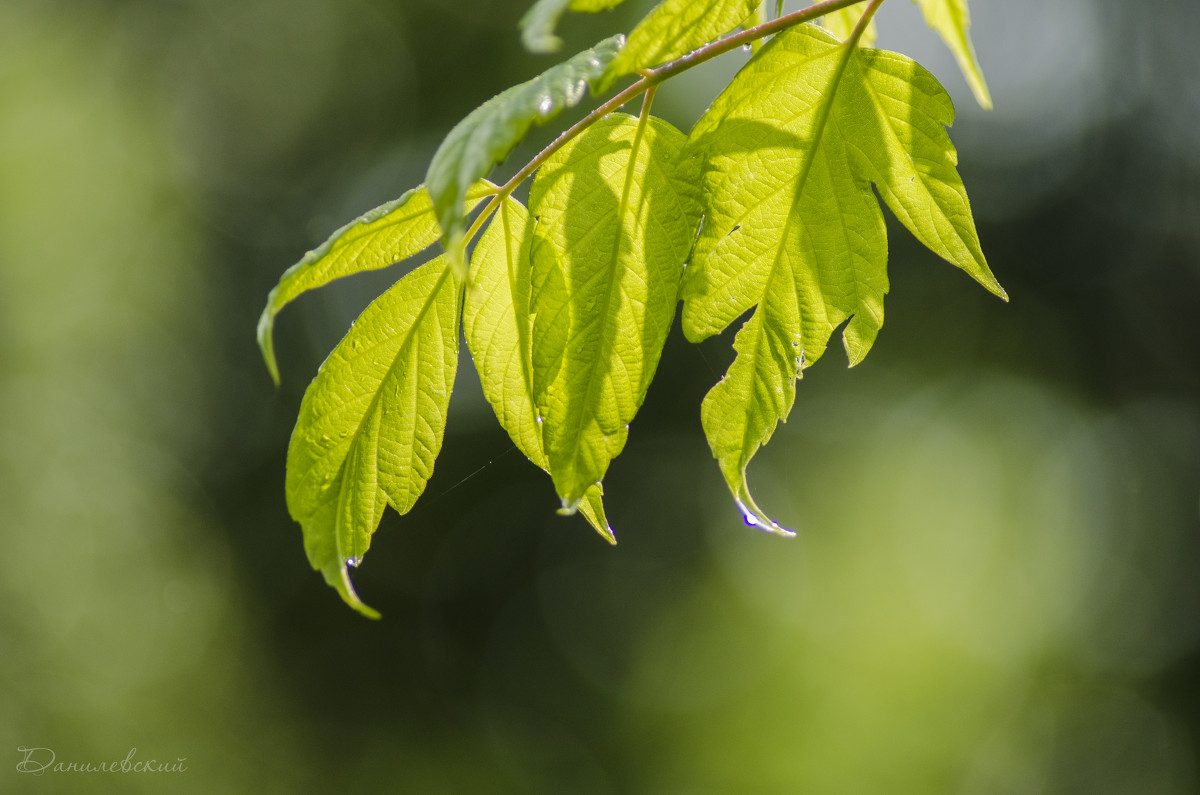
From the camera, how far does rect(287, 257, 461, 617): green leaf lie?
27.2 inches

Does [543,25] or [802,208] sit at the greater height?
[543,25]

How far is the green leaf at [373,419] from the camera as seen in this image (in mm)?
690

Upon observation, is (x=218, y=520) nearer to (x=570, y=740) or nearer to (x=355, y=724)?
(x=355, y=724)

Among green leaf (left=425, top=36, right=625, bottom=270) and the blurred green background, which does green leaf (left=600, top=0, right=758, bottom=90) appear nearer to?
green leaf (left=425, top=36, right=625, bottom=270)

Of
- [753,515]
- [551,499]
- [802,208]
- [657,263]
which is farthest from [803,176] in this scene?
[551,499]

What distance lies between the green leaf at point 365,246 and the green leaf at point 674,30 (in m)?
0.18

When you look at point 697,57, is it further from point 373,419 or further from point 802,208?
point 373,419

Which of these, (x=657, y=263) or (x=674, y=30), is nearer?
(x=674, y=30)

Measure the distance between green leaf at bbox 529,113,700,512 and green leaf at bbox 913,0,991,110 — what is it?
23 centimetres

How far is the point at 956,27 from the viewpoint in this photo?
63 cm

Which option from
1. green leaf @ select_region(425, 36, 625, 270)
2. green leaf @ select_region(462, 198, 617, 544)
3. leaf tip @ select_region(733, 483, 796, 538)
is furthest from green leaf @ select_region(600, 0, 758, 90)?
leaf tip @ select_region(733, 483, 796, 538)

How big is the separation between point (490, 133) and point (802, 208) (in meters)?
0.34

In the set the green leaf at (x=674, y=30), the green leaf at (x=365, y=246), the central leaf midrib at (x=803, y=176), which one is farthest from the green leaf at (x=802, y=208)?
the green leaf at (x=365, y=246)

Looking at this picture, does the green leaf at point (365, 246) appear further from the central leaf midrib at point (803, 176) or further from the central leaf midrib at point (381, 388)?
the central leaf midrib at point (803, 176)
